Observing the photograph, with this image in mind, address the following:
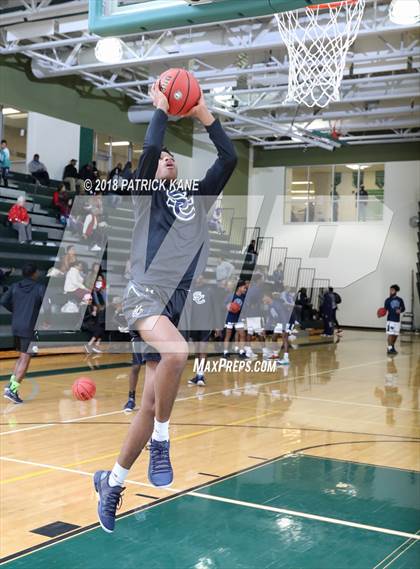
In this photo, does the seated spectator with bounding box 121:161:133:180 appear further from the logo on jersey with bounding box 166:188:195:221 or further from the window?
the logo on jersey with bounding box 166:188:195:221

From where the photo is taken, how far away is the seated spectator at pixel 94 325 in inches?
566

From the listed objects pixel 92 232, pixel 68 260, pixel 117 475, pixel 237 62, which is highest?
pixel 237 62

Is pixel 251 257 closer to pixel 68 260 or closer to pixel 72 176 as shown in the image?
pixel 72 176

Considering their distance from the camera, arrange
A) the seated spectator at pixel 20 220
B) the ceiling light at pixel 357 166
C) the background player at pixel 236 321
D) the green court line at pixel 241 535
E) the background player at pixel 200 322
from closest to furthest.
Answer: the green court line at pixel 241 535, the background player at pixel 200 322, the background player at pixel 236 321, the seated spectator at pixel 20 220, the ceiling light at pixel 357 166

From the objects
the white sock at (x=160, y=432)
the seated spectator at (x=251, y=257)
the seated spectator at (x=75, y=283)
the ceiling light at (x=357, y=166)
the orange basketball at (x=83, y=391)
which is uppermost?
the ceiling light at (x=357, y=166)

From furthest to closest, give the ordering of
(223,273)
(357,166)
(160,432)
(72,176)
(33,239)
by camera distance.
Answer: (357,166), (72,176), (223,273), (33,239), (160,432)

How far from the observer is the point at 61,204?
1752 cm

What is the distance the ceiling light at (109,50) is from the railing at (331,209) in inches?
517

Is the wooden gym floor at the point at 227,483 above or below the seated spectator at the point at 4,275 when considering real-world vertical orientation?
below

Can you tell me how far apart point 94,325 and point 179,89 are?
11.9 m

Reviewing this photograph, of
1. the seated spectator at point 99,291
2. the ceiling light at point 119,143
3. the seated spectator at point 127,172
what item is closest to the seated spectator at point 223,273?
the seated spectator at point 99,291

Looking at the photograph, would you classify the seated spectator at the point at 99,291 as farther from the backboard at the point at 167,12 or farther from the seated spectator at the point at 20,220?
the backboard at the point at 167,12

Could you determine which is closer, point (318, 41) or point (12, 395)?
point (12, 395)

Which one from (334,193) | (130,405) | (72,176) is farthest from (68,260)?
(334,193)
